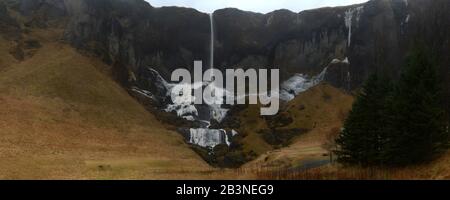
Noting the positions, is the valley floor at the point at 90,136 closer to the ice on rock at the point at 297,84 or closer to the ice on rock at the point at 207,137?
the ice on rock at the point at 207,137

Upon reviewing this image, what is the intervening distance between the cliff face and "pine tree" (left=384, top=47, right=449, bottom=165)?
49008 mm

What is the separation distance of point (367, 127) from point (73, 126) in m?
33.2

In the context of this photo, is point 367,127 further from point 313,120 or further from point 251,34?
point 251,34

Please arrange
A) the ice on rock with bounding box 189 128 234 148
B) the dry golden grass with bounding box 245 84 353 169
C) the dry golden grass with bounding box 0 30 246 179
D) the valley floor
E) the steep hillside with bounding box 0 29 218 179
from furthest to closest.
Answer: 1. the ice on rock with bounding box 189 128 234 148
2. the dry golden grass with bounding box 245 84 353 169
3. the steep hillside with bounding box 0 29 218 179
4. the dry golden grass with bounding box 0 30 246 179
5. the valley floor

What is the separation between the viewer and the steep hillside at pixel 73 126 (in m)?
37.9

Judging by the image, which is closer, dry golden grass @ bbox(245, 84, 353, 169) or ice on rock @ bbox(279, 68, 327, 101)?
dry golden grass @ bbox(245, 84, 353, 169)

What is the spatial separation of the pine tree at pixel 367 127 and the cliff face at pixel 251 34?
144 feet

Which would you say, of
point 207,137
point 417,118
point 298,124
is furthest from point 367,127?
point 298,124

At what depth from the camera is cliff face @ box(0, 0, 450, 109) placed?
83.2 m

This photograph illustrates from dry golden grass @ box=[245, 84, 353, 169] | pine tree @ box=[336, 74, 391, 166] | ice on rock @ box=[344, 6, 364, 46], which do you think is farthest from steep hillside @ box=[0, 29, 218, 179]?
ice on rock @ box=[344, 6, 364, 46]

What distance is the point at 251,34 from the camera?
105125 mm

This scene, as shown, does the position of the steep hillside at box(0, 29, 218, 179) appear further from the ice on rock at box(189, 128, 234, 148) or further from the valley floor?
the ice on rock at box(189, 128, 234, 148)

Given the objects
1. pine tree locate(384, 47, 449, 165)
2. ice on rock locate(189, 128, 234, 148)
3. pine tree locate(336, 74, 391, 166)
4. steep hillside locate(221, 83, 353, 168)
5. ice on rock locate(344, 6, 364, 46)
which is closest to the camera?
pine tree locate(384, 47, 449, 165)
